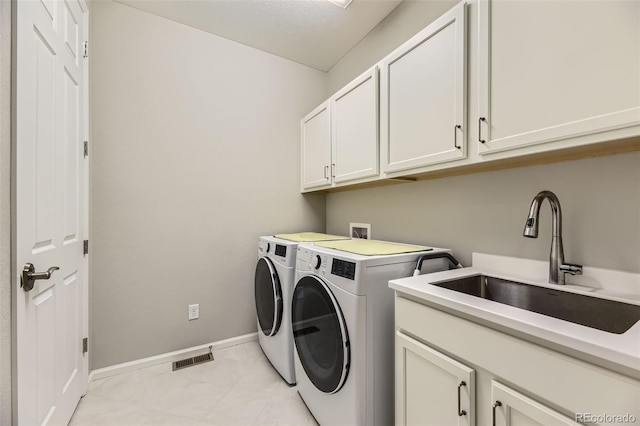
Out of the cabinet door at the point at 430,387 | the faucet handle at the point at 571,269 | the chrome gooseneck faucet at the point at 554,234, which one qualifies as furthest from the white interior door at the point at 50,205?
the faucet handle at the point at 571,269

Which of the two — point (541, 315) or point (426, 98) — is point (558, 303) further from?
point (426, 98)

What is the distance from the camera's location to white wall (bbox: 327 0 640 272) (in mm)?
1042

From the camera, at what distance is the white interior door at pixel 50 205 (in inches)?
39.6

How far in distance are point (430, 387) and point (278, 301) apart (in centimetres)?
108

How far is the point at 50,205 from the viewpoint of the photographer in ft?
4.09

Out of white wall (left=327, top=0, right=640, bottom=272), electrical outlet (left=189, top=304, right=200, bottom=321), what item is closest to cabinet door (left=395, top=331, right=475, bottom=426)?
white wall (left=327, top=0, right=640, bottom=272)

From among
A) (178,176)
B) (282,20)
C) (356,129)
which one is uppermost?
(282,20)

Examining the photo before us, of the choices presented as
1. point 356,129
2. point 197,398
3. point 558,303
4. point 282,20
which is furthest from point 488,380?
→ point 282,20

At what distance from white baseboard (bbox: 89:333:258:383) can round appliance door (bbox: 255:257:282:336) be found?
0.40 m

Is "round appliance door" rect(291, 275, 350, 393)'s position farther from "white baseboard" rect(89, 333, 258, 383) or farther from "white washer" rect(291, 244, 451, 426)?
"white baseboard" rect(89, 333, 258, 383)

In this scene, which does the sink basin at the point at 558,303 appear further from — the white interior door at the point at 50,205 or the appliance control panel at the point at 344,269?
Answer: the white interior door at the point at 50,205

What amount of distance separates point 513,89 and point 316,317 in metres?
1.37

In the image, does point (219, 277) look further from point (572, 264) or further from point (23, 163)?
point (572, 264)

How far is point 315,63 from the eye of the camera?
9.07 feet
